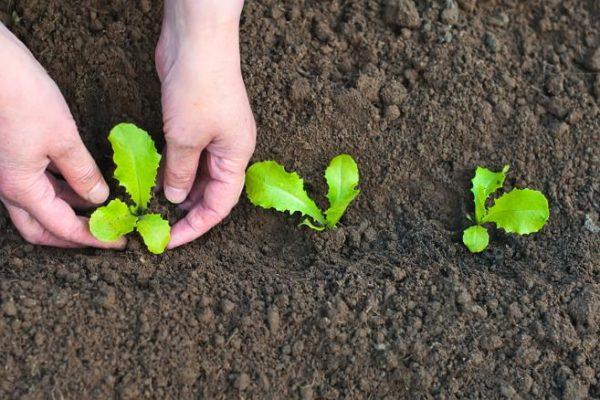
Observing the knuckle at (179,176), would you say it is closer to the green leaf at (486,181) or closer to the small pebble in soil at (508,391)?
the green leaf at (486,181)

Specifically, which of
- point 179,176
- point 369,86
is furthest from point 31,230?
point 369,86

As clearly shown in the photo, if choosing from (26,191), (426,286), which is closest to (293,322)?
(426,286)

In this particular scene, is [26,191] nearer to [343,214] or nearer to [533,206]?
[343,214]

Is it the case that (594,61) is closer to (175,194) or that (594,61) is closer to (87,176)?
(175,194)

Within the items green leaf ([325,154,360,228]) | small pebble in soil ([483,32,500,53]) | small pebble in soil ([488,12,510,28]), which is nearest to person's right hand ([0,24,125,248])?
green leaf ([325,154,360,228])

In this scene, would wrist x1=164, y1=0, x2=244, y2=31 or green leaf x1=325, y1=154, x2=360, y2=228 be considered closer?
wrist x1=164, y1=0, x2=244, y2=31

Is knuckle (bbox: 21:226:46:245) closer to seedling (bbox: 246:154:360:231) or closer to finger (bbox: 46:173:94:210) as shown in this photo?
finger (bbox: 46:173:94:210)

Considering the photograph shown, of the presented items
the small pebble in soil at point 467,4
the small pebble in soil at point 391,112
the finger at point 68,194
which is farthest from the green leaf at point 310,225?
the small pebble in soil at point 467,4
